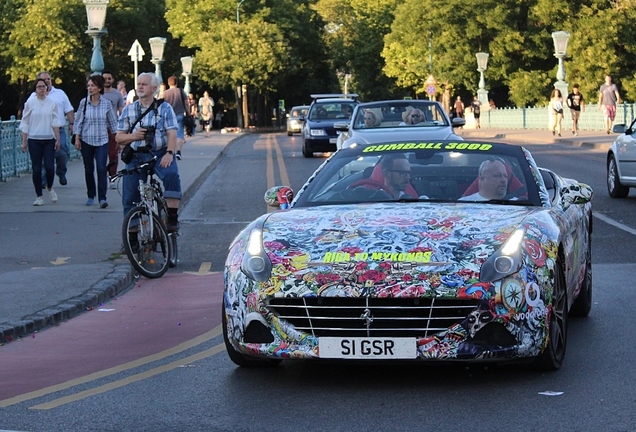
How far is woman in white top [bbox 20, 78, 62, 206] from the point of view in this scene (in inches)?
703

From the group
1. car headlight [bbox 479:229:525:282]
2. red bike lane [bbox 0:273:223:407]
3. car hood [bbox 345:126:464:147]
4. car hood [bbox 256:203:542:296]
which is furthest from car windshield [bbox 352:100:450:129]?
car headlight [bbox 479:229:525:282]

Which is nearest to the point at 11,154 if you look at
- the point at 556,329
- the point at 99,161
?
the point at 99,161

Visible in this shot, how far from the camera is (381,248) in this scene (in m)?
6.63

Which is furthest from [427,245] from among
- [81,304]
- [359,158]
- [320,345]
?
[81,304]

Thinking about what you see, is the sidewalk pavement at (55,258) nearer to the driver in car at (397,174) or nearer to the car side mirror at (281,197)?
the car side mirror at (281,197)

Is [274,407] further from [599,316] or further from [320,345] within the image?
[599,316]

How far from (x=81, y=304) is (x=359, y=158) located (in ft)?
8.58

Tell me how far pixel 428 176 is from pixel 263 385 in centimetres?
199

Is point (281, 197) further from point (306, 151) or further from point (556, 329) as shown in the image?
point (306, 151)

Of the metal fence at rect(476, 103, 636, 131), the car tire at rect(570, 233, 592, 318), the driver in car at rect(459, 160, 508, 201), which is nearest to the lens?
the driver in car at rect(459, 160, 508, 201)

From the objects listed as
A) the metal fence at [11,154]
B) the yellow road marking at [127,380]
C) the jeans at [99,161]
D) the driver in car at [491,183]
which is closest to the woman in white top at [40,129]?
the jeans at [99,161]

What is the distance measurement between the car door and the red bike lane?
926 centimetres

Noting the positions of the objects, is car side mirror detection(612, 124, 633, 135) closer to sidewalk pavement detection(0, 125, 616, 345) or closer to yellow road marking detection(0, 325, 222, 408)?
sidewalk pavement detection(0, 125, 616, 345)

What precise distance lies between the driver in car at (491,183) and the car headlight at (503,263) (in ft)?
3.77
